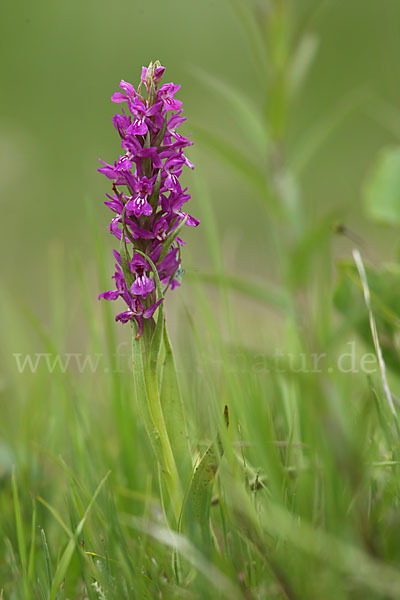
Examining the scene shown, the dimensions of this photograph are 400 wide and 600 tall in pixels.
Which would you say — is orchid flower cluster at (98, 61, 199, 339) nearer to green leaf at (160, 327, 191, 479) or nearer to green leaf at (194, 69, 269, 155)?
green leaf at (160, 327, 191, 479)

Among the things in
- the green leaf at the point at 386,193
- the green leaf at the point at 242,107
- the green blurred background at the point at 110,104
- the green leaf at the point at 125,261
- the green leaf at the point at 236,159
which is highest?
the green blurred background at the point at 110,104

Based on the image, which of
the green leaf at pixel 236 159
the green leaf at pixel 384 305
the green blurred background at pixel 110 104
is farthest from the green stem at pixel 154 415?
the green blurred background at pixel 110 104

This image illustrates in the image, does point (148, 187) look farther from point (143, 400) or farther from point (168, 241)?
point (143, 400)

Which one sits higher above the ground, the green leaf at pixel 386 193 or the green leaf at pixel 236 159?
the green leaf at pixel 236 159

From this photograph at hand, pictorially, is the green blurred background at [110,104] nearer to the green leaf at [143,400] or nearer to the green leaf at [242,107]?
the green leaf at [242,107]

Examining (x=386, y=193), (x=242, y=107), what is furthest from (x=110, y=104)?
(x=386, y=193)

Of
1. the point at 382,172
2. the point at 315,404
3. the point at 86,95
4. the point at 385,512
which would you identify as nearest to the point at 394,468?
the point at 385,512

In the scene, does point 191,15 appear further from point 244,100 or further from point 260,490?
point 260,490
